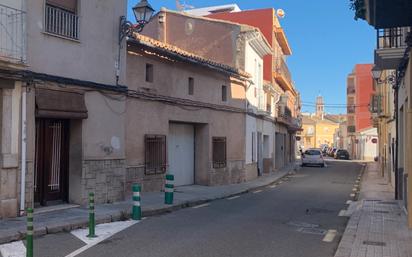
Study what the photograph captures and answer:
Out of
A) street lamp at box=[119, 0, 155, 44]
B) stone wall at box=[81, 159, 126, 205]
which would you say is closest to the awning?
stone wall at box=[81, 159, 126, 205]

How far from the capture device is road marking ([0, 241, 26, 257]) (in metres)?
7.59

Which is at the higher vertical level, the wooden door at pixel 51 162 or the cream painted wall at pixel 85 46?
the cream painted wall at pixel 85 46

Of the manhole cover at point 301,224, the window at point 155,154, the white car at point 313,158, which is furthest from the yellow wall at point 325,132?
the manhole cover at point 301,224

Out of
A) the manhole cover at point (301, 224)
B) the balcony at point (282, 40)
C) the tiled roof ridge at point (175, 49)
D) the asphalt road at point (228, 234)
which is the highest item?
the balcony at point (282, 40)

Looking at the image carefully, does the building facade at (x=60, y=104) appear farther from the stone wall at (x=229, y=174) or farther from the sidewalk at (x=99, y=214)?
the stone wall at (x=229, y=174)

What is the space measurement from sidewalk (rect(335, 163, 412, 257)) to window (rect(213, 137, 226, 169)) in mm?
7305

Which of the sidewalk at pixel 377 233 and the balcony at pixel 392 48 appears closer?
the sidewalk at pixel 377 233

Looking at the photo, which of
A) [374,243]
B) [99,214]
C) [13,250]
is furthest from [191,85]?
[13,250]

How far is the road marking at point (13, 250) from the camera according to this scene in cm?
759

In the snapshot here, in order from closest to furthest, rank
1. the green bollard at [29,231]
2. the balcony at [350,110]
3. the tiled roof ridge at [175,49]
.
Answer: the green bollard at [29,231], the tiled roof ridge at [175,49], the balcony at [350,110]

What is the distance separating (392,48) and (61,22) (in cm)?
817

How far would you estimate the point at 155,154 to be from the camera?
1644 centimetres

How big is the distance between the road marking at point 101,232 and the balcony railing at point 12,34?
3.94m

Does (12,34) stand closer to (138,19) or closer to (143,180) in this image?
(138,19)
